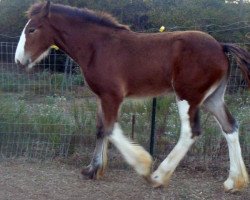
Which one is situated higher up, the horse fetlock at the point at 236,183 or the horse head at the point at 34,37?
the horse head at the point at 34,37

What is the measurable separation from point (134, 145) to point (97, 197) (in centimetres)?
70

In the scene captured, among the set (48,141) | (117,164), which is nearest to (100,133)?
(117,164)

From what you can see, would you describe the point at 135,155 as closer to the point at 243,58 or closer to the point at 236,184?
the point at 236,184

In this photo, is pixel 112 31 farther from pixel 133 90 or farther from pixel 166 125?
pixel 166 125

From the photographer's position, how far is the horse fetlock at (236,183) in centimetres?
536

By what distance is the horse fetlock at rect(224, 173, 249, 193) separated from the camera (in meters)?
5.36

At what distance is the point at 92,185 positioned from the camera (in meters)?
5.62

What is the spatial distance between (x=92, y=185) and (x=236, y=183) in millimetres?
1660

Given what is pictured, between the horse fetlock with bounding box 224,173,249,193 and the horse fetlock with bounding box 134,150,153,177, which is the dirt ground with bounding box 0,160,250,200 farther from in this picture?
the horse fetlock with bounding box 134,150,153,177

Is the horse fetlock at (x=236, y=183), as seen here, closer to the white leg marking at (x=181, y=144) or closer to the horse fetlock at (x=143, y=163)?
the white leg marking at (x=181, y=144)

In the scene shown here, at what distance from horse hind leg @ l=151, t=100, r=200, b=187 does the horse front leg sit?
0.77 metres

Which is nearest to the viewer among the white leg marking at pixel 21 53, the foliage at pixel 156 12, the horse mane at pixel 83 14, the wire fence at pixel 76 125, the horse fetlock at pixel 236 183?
the horse fetlock at pixel 236 183

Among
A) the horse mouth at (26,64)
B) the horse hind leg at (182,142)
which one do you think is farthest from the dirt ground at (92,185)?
the horse mouth at (26,64)

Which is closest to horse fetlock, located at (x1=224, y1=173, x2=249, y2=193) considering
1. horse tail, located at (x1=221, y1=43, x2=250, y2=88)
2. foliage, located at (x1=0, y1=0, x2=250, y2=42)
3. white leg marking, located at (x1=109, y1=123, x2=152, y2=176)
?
white leg marking, located at (x1=109, y1=123, x2=152, y2=176)
